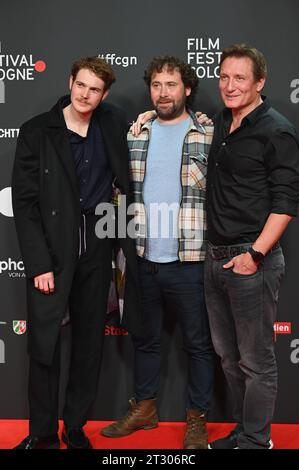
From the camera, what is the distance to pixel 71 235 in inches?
101

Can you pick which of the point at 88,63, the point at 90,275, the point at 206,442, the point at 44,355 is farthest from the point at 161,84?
the point at 206,442

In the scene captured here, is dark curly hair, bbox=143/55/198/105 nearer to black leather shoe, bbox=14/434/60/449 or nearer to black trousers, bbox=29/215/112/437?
black trousers, bbox=29/215/112/437

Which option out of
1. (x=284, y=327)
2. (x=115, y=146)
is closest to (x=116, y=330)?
(x=284, y=327)

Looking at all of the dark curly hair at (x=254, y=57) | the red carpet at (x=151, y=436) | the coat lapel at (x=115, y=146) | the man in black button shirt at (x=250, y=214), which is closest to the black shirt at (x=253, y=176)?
the man in black button shirt at (x=250, y=214)

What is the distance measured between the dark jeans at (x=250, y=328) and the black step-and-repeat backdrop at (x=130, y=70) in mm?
486

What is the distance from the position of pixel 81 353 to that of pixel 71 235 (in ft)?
1.88

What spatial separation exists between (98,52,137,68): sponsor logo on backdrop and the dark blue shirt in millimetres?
477

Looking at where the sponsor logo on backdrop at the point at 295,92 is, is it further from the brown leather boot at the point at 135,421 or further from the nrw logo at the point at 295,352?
the brown leather boot at the point at 135,421

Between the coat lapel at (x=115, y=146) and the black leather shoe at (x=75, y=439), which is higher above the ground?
the coat lapel at (x=115, y=146)

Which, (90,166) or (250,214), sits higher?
(90,166)

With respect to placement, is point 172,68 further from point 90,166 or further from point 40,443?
point 40,443

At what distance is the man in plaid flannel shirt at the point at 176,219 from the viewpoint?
2.66 metres

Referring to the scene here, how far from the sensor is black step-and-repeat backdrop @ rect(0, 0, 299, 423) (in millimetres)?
2883

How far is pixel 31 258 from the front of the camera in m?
2.54
